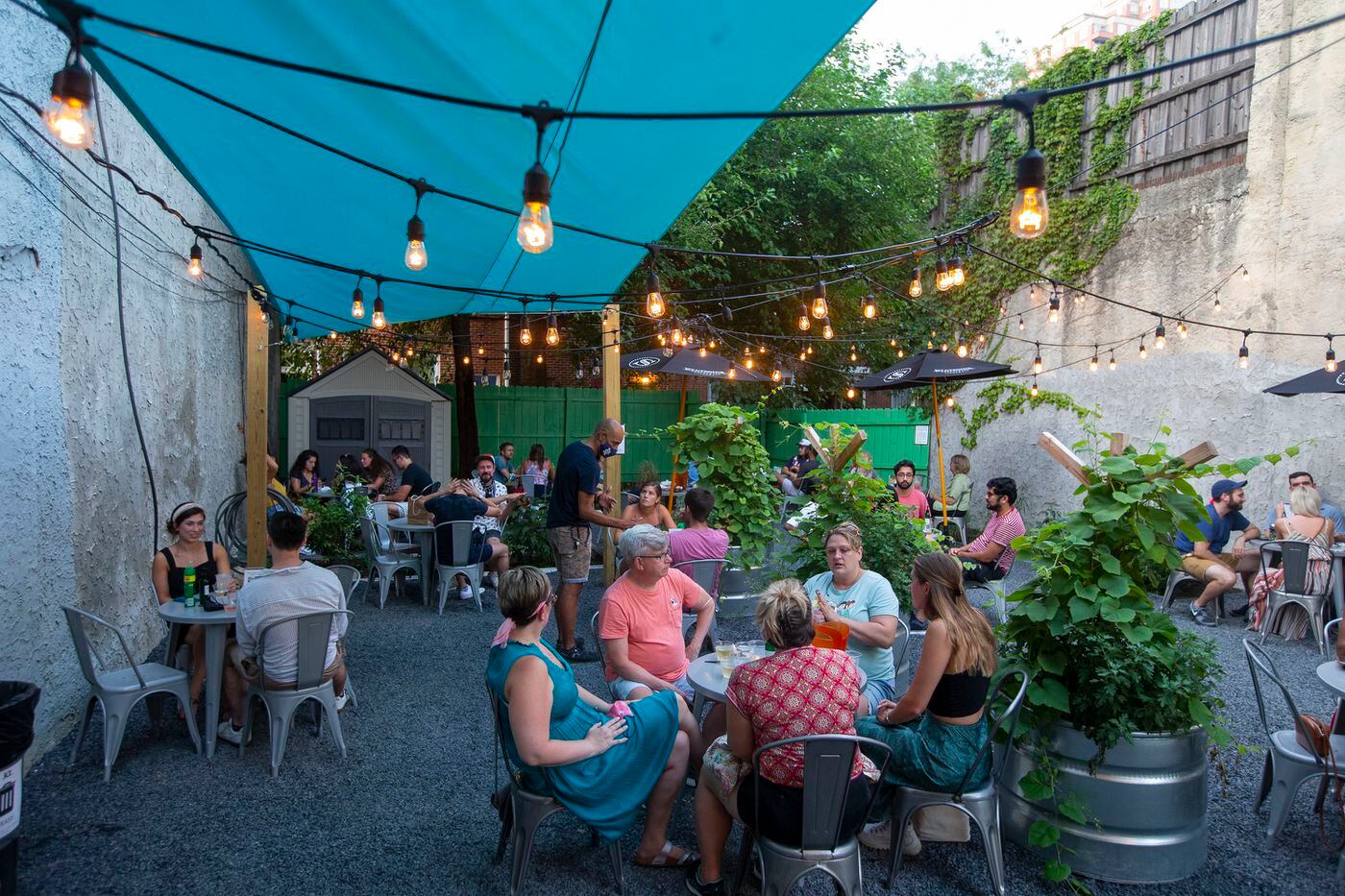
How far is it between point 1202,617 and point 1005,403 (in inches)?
203

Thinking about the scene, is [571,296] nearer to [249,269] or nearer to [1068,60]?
[249,269]

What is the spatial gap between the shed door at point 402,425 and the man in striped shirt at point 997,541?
9.94 metres

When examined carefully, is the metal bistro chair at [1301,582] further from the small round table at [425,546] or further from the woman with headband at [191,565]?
the woman with headband at [191,565]

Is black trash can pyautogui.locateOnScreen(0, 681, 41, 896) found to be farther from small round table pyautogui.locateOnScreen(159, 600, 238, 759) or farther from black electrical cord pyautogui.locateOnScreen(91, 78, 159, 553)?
black electrical cord pyautogui.locateOnScreen(91, 78, 159, 553)

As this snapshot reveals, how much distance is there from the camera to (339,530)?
8.77 m

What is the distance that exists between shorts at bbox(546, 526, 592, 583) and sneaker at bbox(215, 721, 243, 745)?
7.05ft

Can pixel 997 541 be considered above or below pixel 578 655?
above

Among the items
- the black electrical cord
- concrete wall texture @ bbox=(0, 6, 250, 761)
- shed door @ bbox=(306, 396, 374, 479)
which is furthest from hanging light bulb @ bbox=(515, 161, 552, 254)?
shed door @ bbox=(306, 396, 374, 479)

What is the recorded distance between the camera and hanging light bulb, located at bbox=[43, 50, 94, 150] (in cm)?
218

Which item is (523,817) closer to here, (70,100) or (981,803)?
(981,803)

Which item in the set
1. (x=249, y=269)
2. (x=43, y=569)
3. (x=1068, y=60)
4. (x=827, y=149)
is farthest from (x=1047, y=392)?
(x=43, y=569)

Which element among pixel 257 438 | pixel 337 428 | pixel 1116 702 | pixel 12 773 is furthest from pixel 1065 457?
pixel 337 428

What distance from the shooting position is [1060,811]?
118 inches

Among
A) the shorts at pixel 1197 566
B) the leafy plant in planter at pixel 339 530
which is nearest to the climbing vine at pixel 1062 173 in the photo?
the shorts at pixel 1197 566
